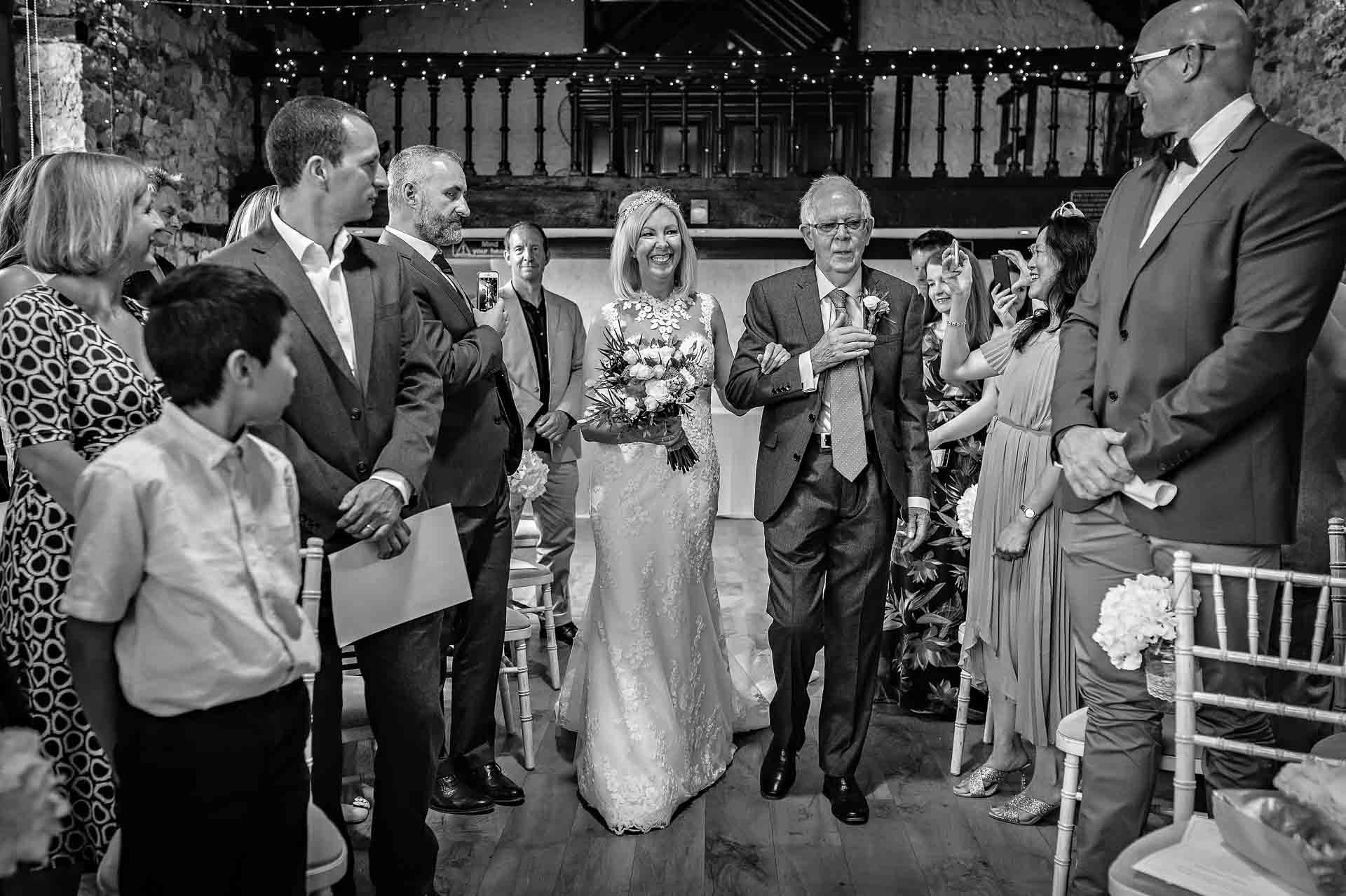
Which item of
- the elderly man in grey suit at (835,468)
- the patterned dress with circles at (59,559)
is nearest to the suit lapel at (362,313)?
the patterned dress with circles at (59,559)

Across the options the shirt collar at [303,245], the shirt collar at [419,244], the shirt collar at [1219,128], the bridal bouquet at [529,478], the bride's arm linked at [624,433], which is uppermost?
the shirt collar at [1219,128]

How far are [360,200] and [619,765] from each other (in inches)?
75.9

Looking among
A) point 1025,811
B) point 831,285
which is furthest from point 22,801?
point 1025,811

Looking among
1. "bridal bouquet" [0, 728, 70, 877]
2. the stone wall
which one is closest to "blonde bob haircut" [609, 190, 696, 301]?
"bridal bouquet" [0, 728, 70, 877]

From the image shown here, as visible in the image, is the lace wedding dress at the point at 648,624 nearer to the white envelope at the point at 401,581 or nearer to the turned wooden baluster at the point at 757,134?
the white envelope at the point at 401,581

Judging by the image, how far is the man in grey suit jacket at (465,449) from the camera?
3.39m

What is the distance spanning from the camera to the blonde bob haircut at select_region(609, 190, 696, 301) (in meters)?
3.80

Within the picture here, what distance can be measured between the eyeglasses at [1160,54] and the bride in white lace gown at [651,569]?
163 centimetres

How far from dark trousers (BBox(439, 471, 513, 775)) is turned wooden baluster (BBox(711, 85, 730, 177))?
579 centimetres

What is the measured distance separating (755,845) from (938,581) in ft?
5.15

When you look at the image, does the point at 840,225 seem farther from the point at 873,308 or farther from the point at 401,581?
the point at 401,581

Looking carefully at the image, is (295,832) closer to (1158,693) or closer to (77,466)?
(77,466)

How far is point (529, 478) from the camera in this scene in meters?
4.93

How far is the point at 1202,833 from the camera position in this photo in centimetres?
185
